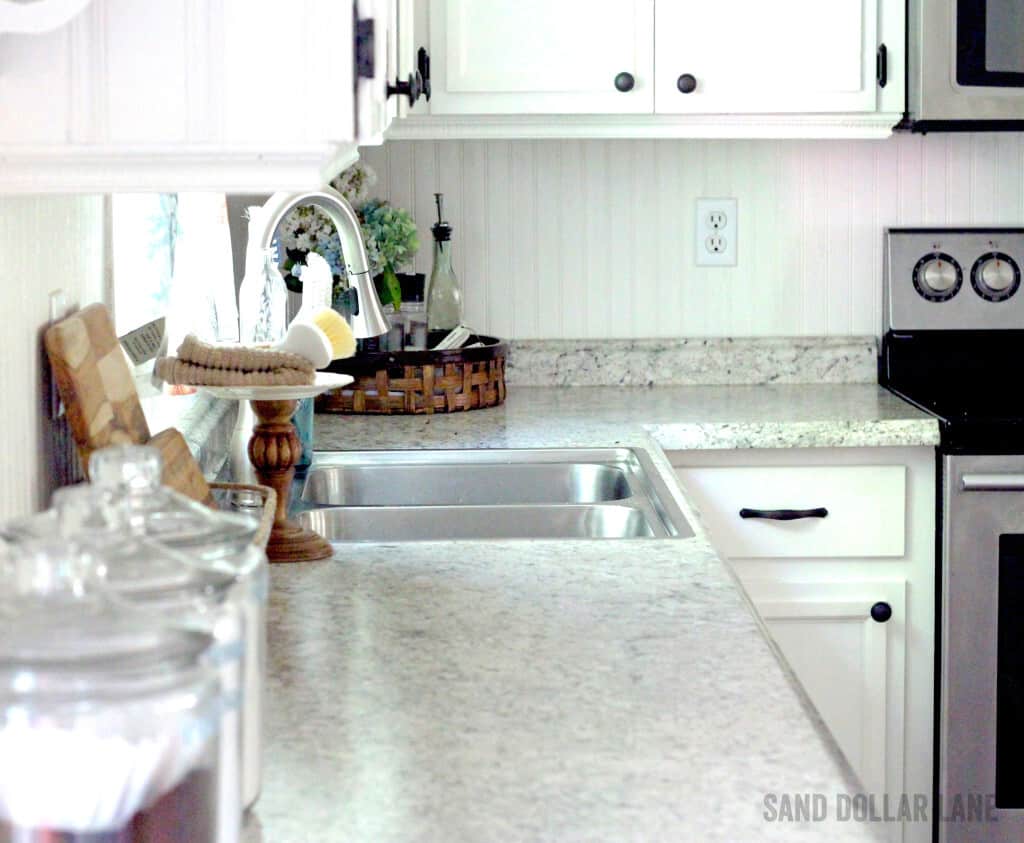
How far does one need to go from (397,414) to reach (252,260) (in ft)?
2.37

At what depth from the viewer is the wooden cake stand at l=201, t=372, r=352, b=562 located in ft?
4.83

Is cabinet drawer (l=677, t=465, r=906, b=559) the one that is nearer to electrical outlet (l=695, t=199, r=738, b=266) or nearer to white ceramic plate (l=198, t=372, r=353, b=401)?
electrical outlet (l=695, t=199, r=738, b=266)

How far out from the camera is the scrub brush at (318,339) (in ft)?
5.09

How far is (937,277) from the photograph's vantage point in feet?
9.25

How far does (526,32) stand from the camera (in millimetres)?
2471

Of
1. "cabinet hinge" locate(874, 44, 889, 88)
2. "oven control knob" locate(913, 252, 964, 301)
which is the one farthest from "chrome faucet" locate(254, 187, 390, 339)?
"oven control knob" locate(913, 252, 964, 301)

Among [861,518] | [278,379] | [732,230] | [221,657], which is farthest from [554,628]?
[732,230]

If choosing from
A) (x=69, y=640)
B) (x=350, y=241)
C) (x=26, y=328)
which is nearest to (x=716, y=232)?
(x=350, y=241)

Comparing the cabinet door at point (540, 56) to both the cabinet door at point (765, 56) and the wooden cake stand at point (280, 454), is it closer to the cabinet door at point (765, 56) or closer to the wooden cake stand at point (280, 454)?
the cabinet door at point (765, 56)

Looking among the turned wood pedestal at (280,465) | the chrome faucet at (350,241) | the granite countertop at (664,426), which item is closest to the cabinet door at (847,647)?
the granite countertop at (664,426)

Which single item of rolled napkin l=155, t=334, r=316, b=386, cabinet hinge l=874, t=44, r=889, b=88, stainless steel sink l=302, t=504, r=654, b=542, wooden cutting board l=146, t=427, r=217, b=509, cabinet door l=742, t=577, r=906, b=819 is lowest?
cabinet door l=742, t=577, r=906, b=819

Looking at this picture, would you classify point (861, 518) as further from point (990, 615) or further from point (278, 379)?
point (278, 379)

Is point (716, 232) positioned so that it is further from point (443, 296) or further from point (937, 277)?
point (443, 296)

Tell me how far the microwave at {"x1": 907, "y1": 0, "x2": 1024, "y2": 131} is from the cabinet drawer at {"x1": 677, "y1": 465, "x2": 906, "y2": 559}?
2.10 feet
